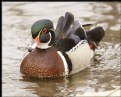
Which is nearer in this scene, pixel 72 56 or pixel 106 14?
pixel 72 56

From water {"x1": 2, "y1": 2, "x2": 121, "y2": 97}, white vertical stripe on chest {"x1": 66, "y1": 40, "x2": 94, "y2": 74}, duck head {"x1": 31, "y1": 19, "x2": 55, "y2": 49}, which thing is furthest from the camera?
white vertical stripe on chest {"x1": 66, "y1": 40, "x2": 94, "y2": 74}

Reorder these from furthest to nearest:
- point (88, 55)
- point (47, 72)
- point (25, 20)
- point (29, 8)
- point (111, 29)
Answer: point (29, 8)
point (25, 20)
point (111, 29)
point (88, 55)
point (47, 72)

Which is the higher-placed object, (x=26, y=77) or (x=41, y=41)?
(x=41, y=41)

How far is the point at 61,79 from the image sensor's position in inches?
318

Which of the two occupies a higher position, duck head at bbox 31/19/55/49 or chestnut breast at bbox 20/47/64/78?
duck head at bbox 31/19/55/49

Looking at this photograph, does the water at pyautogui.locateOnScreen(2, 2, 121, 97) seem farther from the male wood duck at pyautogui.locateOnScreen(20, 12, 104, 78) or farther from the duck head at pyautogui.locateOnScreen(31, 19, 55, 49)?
the duck head at pyautogui.locateOnScreen(31, 19, 55, 49)

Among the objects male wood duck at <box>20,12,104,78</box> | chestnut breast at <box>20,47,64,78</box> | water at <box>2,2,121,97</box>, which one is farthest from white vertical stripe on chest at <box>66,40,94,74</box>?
chestnut breast at <box>20,47,64,78</box>

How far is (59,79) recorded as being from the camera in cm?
807

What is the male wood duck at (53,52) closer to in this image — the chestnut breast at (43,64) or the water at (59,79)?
the chestnut breast at (43,64)

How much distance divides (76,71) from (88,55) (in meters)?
0.46

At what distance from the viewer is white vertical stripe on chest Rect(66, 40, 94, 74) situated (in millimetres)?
8242

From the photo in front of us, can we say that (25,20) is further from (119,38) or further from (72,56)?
(72,56)

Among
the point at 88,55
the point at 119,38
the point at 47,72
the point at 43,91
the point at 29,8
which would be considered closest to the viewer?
the point at 43,91

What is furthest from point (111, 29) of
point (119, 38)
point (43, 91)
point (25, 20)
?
point (43, 91)
